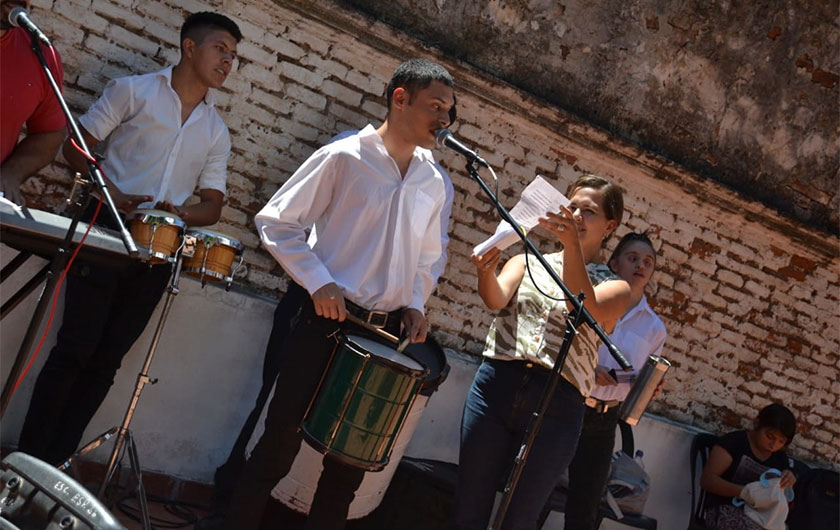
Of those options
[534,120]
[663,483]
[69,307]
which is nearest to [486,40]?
[534,120]

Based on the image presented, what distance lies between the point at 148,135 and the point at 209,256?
0.97 m

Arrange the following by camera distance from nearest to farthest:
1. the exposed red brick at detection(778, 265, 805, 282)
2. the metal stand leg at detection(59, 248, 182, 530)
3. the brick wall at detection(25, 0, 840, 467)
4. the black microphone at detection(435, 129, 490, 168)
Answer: the black microphone at detection(435, 129, 490, 168), the metal stand leg at detection(59, 248, 182, 530), the brick wall at detection(25, 0, 840, 467), the exposed red brick at detection(778, 265, 805, 282)

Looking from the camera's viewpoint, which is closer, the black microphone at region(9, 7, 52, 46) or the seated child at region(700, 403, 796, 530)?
the black microphone at region(9, 7, 52, 46)

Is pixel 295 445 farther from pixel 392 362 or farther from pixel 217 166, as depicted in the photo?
pixel 217 166

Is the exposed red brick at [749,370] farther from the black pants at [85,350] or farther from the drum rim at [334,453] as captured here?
the black pants at [85,350]

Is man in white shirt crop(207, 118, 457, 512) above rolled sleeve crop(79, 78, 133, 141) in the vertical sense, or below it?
below

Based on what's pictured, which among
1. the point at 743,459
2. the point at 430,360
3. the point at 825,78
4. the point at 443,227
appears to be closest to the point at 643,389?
the point at 443,227

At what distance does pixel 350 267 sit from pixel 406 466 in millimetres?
1632

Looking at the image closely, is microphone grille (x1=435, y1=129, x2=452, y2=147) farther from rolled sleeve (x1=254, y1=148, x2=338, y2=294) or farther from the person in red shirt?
the person in red shirt

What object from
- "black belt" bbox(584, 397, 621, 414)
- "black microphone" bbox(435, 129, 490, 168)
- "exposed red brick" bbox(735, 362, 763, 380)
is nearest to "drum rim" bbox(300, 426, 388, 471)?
"black microphone" bbox(435, 129, 490, 168)

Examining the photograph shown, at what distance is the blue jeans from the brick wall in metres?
1.93

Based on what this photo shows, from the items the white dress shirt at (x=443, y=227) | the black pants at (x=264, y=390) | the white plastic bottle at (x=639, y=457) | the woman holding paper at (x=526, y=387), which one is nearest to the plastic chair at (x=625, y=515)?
the white plastic bottle at (x=639, y=457)

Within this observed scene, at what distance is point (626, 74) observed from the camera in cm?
634

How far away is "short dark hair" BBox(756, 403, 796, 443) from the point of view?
629 centimetres
